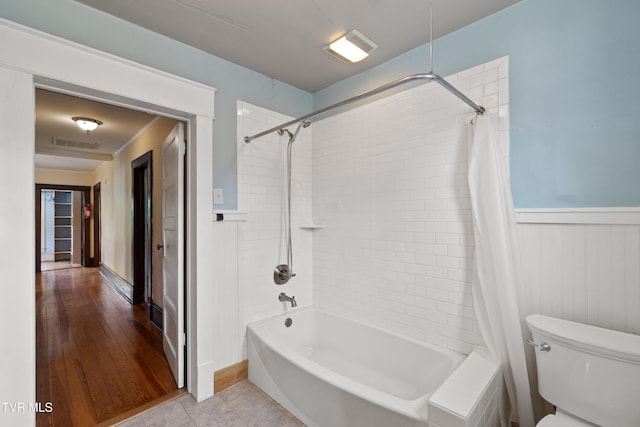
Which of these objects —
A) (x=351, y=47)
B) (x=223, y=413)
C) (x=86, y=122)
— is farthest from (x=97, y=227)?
(x=351, y=47)

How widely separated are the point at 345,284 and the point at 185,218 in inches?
54.2

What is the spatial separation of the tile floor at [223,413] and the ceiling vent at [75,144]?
14.5 ft

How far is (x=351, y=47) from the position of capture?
1.95 meters

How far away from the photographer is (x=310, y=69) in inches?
92.6

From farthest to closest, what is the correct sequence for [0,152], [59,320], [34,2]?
[59,320]
[34,2]
[0,152]

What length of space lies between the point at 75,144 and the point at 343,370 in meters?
5.23

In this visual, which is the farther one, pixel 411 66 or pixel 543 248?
pixel 411 66

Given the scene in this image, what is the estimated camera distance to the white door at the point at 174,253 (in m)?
2.13

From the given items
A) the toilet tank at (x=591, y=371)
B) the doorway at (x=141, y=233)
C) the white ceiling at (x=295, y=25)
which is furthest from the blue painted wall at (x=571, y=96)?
the doorway at (x=141, y=233)

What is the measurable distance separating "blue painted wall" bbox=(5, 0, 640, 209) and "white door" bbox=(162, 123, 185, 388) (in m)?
0.68

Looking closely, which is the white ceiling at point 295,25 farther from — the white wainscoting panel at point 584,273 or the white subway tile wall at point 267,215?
the white wainscoting panel at point 584,273

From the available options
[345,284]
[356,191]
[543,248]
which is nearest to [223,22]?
[356,191]

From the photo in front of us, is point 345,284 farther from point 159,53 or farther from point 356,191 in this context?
point 159,53

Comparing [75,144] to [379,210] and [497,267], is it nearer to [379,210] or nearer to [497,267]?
[379,210]
